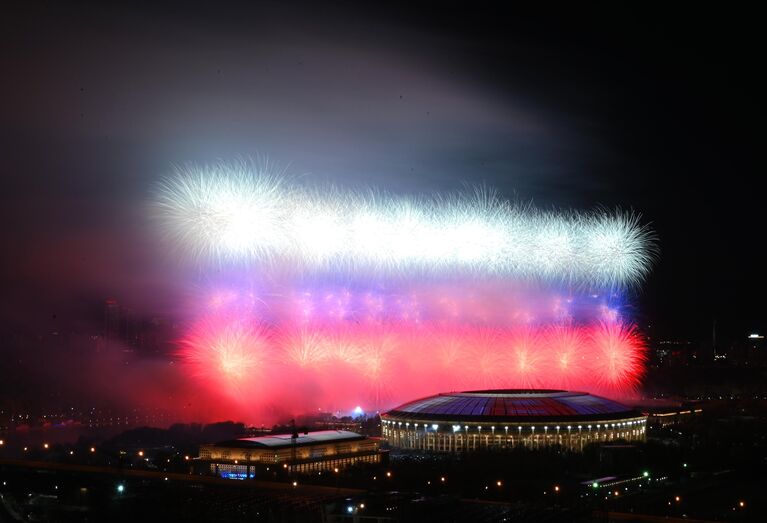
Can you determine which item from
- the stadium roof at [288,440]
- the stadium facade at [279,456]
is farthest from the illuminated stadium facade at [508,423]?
the stadium facade at [279,456]

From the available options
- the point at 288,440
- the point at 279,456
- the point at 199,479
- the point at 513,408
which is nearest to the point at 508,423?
the point at 513,408

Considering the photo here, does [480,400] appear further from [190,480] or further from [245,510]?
[245,510]

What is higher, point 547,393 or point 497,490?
point 547,393

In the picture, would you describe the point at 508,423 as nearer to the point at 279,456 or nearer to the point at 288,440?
the point at 288,440

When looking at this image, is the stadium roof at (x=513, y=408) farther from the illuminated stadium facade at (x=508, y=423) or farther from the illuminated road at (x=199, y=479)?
the illuminated road at (x=199, y=479)

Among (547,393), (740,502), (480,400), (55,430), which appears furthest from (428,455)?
(55,430)

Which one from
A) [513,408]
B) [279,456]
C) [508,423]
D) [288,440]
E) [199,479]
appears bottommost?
[199,479]
